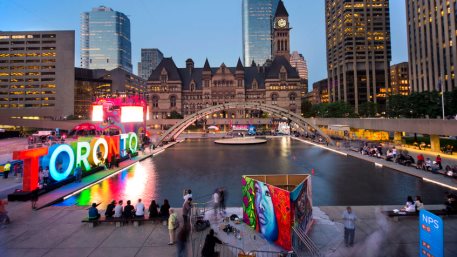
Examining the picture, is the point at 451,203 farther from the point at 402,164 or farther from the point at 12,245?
the point at 12,245

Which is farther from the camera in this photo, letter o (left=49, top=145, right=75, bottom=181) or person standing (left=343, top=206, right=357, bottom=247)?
letter o (left=49, top=145, right=75, bottom=181)

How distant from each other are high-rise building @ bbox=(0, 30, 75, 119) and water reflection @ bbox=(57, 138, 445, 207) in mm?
126243

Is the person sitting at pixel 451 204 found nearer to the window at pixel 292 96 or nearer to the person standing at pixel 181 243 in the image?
the person standing at pixel 181 243

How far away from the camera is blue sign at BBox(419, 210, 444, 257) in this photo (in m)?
7.86

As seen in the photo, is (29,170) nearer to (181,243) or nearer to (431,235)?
A: (181,243)

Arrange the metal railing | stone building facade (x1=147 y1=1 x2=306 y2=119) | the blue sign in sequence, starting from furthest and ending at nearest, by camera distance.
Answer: stone building facade (x1=147 y1=1 x2=306 y2=119) < the metal railing < the blue sign

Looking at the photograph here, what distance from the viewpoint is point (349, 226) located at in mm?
11352

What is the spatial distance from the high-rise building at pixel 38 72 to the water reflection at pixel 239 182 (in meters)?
126

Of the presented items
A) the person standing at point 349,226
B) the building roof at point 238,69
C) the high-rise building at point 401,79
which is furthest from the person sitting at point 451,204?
the high-rise building at point 401,79

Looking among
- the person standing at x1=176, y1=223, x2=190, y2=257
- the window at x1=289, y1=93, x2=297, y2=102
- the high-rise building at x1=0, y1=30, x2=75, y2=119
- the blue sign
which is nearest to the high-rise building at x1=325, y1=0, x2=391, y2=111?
the window at x1=289, y1=93, x2=297, y2=102

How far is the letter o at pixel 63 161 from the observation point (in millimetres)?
21328

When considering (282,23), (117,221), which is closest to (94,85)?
(282,23)

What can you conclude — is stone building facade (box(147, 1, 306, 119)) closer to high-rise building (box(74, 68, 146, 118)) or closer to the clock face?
the clock face

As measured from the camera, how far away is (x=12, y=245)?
12023mm
